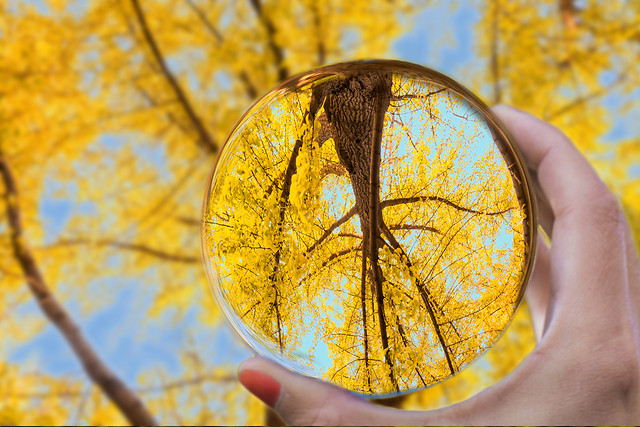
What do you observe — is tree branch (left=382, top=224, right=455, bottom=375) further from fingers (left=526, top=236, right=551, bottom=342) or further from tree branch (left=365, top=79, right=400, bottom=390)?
fingers (left=526, top=236, right=551, bottom=342)

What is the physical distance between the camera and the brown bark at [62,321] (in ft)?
8.55

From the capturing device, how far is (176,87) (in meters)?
2.75

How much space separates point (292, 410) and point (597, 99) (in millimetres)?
2974

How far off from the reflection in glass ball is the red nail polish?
3.1 inches

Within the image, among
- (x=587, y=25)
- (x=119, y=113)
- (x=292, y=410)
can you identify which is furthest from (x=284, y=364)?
(x=587, y=25)

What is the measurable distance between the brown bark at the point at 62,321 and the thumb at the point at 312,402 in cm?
196

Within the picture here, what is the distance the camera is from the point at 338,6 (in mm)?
2879

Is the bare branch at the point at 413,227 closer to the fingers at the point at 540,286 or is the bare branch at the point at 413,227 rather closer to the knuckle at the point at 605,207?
the knuckle at the point at 605,207

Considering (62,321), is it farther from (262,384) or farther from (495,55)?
(495,55)

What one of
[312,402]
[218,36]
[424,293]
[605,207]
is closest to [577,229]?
[605,207]

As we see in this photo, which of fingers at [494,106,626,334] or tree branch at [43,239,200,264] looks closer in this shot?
fingers at [494,106,626,334]

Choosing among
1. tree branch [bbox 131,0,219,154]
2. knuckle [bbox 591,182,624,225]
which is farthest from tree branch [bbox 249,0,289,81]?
knuckle [bbox 591,182,624,225]

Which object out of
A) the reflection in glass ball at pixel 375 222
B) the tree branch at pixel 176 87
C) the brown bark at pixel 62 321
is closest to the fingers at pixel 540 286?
the reflection in glass ball at pixel 375 222

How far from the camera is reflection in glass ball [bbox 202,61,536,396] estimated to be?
2.62 feet
